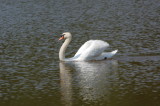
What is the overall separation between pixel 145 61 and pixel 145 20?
33.6 feet

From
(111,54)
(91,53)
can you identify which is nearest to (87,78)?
(91,53)

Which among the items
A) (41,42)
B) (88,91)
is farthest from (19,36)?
(88,91)

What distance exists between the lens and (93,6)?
111ft

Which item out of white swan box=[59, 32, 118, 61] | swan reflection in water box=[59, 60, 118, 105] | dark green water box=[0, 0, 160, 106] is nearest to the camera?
dark green water box=[0, 0, 160, 106]

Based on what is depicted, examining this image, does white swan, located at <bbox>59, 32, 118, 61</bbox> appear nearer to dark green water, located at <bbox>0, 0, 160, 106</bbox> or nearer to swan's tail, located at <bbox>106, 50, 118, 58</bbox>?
swan's tail, located at <bbox>106, 50, 118, 58</bbox>

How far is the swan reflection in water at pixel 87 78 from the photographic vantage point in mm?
13539

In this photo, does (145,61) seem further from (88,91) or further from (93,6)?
(93,6)

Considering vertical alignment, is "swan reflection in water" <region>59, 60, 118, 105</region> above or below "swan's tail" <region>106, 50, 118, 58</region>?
below

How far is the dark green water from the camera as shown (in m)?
13.3

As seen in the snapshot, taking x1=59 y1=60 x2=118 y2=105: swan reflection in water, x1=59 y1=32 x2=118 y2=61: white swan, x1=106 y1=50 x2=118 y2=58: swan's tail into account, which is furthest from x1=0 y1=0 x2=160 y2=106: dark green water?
x1=59 y1=32 x2=118 y2=61: white swan

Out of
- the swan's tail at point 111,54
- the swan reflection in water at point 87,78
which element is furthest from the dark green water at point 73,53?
the swan's tail at point 111,54

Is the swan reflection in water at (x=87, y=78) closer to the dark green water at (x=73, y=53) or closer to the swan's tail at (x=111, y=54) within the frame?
the dark green water at (x=73, y=53)

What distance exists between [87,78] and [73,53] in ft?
16.1

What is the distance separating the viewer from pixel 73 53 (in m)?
20.2
